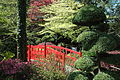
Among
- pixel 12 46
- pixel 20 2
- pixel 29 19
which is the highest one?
pixel 20 2

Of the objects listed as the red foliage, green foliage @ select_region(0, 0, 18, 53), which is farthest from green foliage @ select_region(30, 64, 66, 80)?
the red foliage

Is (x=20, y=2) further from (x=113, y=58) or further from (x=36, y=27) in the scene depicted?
(x=36, y=27)

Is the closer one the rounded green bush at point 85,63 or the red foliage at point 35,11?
the rounded green bush at point 85,63

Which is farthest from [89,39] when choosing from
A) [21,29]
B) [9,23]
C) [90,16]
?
[9,23]

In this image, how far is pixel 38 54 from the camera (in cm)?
657

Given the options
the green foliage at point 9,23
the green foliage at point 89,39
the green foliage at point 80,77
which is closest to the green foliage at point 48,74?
the green foliage at point 80,77

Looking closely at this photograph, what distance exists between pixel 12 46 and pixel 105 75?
7.05m

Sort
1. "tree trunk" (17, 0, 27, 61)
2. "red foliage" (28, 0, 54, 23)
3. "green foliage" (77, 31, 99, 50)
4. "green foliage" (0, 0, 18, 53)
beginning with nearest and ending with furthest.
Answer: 1. "green foliage" (77, 31, 99, 50)
2. "tree trunk" (17, 0, 27, 61)
3. "green foliage" (0, 0, 18, 53)
4. "red foliage" (28, 0, 54, 23)

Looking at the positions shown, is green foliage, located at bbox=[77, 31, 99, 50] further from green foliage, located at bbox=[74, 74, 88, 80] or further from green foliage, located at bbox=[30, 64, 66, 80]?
green foliage, located at bbox=[30, 64, 66, 80]

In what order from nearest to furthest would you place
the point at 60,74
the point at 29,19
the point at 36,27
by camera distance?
the point at 60,74 < the point at 29,19 < the point at 36,27

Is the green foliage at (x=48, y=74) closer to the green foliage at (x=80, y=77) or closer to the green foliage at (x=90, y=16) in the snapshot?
the green foliage at (x=80, y=77)

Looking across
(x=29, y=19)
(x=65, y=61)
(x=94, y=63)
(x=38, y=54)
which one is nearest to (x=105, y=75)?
(x=94, y=63)

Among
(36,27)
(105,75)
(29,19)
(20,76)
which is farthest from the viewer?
(36,27)

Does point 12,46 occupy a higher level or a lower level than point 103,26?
lower
